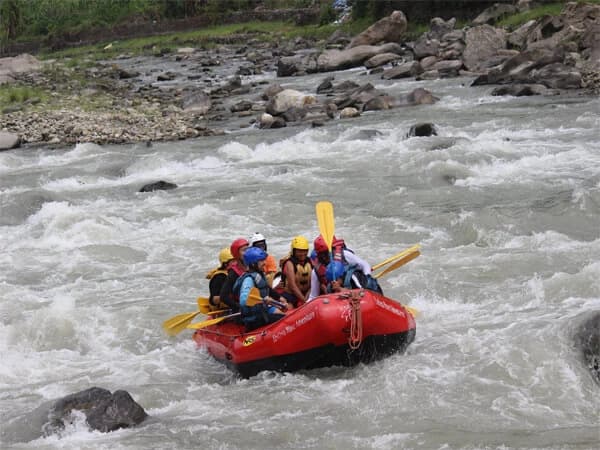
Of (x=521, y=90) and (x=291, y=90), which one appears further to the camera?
(x=291, y=90)

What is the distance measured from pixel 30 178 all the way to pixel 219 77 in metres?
15.4

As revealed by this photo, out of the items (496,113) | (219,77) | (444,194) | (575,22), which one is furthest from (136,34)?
(444,194)

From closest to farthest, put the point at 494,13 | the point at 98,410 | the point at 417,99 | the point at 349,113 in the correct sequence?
the point at 98,410 < the point at 349,113 < the point at 417,99 < the point at 494,13

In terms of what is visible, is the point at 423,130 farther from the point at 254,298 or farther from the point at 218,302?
the point at 254,298

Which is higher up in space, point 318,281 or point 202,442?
point 318,281

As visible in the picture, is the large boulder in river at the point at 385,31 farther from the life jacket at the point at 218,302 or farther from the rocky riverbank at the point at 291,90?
the life jacket at the point at 218,302

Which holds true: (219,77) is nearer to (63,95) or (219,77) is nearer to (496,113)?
(63,95)

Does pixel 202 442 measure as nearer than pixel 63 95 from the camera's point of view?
Yes

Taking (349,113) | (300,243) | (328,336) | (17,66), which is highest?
(300,243)

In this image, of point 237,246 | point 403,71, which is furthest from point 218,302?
point 403,71

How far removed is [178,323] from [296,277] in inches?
46.4

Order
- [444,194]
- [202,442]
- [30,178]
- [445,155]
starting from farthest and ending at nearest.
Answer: [30,178], [445,155], [444,194], [202,442]

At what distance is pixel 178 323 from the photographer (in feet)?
25.7

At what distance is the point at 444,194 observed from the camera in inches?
485
